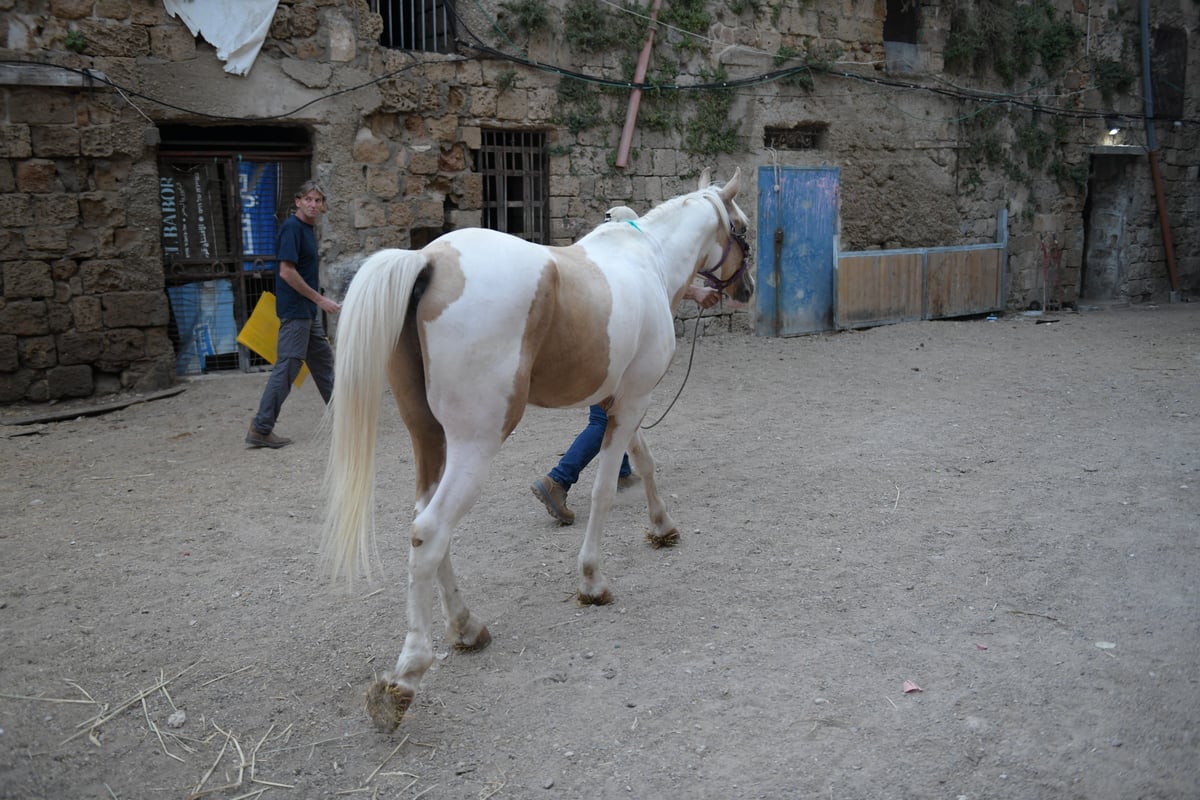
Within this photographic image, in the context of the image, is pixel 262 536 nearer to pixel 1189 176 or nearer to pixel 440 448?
pixel 440 448

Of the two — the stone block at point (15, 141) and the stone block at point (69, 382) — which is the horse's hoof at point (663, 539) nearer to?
the stone block at point (69, 382)

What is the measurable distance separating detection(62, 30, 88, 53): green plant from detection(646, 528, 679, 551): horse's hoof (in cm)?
671

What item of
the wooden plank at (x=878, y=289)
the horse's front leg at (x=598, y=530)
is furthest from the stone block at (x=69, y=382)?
the wooden plank at (x=878, y=289)

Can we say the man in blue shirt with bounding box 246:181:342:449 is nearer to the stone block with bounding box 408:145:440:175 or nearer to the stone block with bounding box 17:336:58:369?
the stone block with bounding box 17:336:58:369

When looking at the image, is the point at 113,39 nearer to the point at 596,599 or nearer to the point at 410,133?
the point at 410,133

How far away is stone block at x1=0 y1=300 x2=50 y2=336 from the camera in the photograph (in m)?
7.82

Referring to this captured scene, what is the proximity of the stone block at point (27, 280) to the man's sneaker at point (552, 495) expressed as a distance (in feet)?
17.9

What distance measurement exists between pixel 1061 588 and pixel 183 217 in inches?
319

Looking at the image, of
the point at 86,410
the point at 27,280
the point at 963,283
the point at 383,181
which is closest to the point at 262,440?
the point at 86,410

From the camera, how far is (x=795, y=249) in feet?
39.6

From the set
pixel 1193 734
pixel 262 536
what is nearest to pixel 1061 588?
pixel 1193 734

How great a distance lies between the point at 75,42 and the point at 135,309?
2.29 m

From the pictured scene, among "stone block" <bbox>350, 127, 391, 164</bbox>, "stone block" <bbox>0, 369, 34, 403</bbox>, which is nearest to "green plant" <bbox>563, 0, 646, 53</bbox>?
"stone block" <bbox>350, 127, 391, 164</bbox>

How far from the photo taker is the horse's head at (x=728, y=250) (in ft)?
15.5
